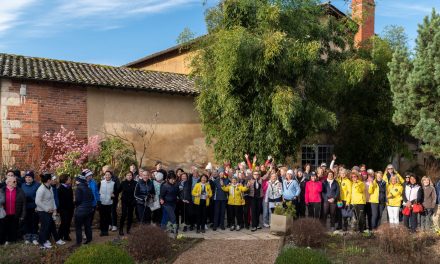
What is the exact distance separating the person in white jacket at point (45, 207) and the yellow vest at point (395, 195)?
8138 mm

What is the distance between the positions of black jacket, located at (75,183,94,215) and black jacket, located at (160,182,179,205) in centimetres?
181

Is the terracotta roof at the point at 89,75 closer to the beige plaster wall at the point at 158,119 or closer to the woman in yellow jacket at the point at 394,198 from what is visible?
the beige plaster wall at the point at 158,119

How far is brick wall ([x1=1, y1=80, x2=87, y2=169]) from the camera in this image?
14.9 meters

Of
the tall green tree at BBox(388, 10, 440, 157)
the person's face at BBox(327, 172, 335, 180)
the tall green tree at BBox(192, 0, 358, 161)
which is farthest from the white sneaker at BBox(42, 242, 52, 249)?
the tall green tree at BBox(388, 10, 440, 157)

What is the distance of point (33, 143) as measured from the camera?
15164 mm

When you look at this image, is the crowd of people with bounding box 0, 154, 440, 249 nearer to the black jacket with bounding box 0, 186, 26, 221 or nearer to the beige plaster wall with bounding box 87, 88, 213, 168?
the black jacket with bounding box 0, 186, 26, 221

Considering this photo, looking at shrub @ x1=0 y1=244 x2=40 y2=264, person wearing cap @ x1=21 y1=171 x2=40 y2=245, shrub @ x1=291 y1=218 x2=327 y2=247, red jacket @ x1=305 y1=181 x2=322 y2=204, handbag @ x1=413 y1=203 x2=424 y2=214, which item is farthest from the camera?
red jacket @ x1=305 y1=181 x2=322 y2=204

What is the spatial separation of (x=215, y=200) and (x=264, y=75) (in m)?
5.02

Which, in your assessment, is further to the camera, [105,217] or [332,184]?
[332,184]

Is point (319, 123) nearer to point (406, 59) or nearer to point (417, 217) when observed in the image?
point (406, 59)

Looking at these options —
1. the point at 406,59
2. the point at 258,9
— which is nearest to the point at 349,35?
the point at 406,59

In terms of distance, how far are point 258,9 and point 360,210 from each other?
778 centimetres

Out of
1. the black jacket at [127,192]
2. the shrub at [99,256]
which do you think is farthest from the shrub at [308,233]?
the shrub at [99,256]

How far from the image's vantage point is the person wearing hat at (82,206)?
9742 mm
